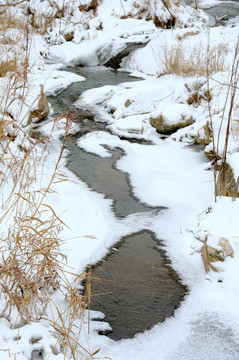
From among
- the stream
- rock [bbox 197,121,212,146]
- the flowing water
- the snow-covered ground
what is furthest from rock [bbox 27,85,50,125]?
the flowing water

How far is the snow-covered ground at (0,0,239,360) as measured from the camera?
1.78 meters

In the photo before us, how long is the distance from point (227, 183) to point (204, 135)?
1502 mm

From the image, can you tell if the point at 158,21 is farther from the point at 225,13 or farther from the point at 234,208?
the point at 234,208

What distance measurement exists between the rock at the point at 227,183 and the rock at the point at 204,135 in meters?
1.22

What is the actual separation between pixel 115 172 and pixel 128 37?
675 cm

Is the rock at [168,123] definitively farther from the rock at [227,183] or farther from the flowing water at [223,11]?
the flowing water at [223,11]

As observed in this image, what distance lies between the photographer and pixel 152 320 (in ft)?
6.56

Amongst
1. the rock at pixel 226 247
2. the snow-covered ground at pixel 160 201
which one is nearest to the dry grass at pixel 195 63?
the snow-covered ground at pixel 160 201

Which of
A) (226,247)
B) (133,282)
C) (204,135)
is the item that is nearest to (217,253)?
(226,247)

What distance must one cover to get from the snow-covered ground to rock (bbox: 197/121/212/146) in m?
0.04

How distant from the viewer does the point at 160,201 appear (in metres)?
3.42

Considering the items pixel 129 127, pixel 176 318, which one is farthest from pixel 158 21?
pixel 176 318

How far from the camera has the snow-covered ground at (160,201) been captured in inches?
70.1

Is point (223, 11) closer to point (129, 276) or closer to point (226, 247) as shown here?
point (226, 247)
